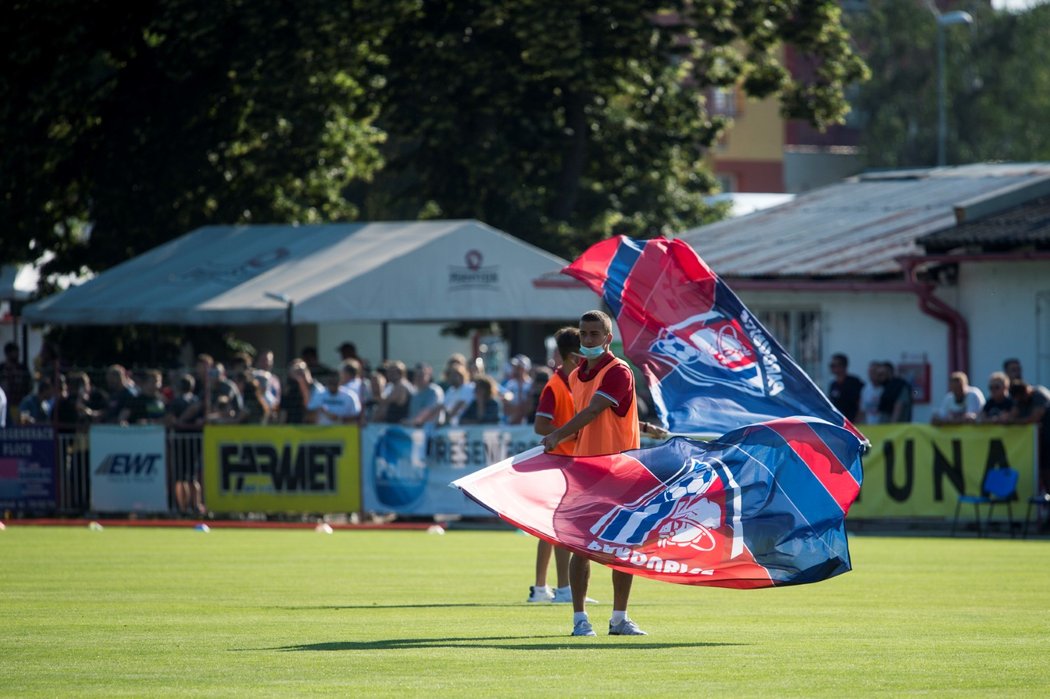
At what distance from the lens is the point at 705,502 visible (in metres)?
12.3

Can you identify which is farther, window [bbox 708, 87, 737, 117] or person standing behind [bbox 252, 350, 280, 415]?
window [bbox 708, 87, 737, 117]

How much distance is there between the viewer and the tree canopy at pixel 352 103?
35.5m

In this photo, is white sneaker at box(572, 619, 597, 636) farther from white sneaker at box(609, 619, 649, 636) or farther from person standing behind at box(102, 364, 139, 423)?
person standing behind at box(102, 364, 139, 423)

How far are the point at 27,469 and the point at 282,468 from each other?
13.1ft

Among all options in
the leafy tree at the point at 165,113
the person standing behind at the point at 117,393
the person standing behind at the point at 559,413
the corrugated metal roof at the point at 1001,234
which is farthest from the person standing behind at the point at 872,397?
the leafy tree at the point at 165,113

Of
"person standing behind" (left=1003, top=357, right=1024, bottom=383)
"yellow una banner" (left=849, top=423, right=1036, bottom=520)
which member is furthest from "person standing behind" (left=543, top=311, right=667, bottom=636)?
"person standing behind" (left=1003, top=357, right=1024, bottom=383)

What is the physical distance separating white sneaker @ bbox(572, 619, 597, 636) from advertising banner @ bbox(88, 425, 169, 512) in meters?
16.2

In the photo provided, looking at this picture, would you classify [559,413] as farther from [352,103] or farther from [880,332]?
[352,103]

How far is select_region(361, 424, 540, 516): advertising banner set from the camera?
25.9 meters

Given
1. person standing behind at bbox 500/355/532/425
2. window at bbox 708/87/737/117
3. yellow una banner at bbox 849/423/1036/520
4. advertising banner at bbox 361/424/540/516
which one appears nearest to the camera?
yellow una banner at bbox 849/423/1036/520

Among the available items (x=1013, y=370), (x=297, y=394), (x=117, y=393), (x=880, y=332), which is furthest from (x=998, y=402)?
(x=117, y=393)

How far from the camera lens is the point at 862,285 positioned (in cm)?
2914

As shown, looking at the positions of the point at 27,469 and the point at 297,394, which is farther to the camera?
the point at 27,469

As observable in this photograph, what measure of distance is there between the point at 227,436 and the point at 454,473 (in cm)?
342
